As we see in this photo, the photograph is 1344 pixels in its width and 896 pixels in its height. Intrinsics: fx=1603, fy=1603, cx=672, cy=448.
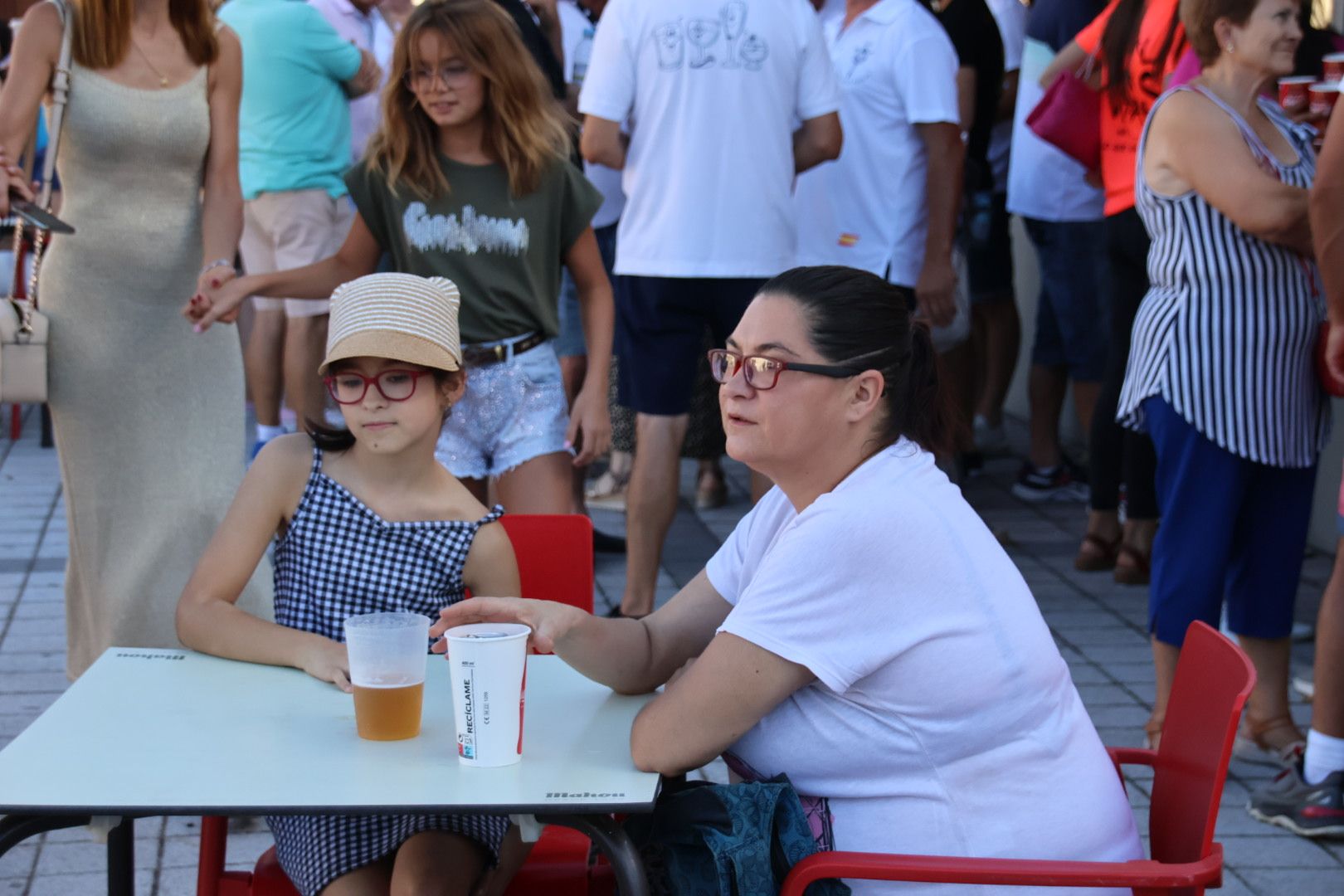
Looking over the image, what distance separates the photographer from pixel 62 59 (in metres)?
3.48

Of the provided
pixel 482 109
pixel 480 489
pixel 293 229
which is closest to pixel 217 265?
pixel 482 109

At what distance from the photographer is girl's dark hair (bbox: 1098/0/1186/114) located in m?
4.77

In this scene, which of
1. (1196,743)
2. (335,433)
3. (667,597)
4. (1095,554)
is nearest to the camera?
(1196,743)

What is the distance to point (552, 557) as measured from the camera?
2789 millimetres

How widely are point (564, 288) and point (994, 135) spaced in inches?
86.5

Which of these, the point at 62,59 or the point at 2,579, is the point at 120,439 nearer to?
the point at 62,59

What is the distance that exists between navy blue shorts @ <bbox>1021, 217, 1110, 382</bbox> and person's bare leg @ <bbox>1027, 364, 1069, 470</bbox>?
0.31 metres

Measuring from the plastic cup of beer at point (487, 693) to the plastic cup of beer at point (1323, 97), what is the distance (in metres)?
2.88

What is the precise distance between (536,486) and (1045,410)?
145 inches

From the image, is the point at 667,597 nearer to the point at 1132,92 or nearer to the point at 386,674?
the point at 1132,92

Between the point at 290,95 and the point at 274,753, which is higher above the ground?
the point at 290,95

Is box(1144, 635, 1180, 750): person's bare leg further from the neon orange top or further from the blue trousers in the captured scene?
the neon orange top

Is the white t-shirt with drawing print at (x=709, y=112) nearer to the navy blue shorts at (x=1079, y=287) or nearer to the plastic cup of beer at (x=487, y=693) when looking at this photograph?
the navy blue shorts at (x=1079, y=287)

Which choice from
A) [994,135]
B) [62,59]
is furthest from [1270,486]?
[994,135]
